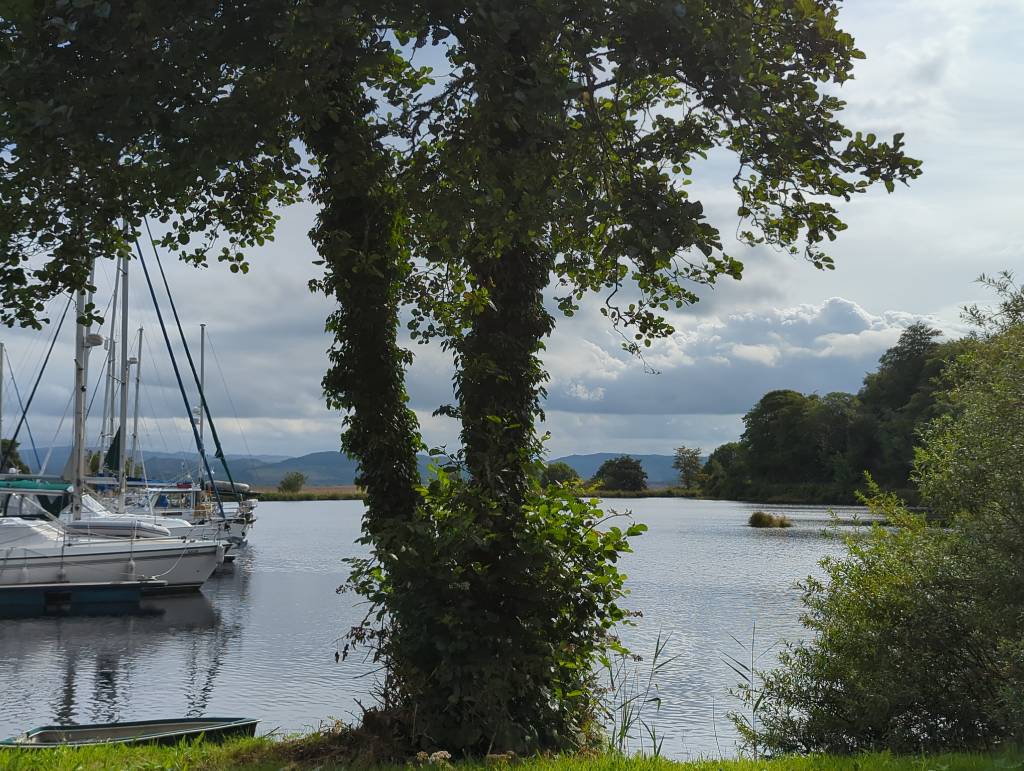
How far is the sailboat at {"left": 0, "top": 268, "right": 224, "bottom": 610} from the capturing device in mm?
30266

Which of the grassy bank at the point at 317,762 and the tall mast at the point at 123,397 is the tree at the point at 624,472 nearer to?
the tall mast at the point at 123,397

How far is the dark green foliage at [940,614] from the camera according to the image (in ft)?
33.9

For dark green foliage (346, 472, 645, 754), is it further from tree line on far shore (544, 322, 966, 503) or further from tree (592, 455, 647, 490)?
tree (592, 455, 647, 490)

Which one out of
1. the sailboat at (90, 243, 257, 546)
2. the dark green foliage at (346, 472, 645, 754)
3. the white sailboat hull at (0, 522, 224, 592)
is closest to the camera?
the dark green foliage at (346, 472, 645, 754)

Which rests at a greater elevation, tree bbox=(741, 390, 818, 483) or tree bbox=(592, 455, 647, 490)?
tree bbox=(741, 390, 818, 483)

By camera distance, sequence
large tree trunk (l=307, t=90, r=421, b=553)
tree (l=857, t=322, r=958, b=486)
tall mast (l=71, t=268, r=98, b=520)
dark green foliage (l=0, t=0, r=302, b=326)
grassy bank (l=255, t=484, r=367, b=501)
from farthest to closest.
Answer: grassy bank (l=255, t=484, r=367, b=501) → tree (l=857, t=322, r=958, b=486) → tall mast (l=71, t=268, r=98, b=520) → large tree trunk (l=307, t=90, r=421, b=553) → dark green foliage (l=0, t=0, r=302, b=326)

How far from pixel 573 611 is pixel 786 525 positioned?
6280 centimetres

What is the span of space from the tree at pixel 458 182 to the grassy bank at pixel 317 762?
907 millimetres

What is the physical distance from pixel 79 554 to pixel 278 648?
33.6ft

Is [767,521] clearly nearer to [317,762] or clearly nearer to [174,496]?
[174,496]

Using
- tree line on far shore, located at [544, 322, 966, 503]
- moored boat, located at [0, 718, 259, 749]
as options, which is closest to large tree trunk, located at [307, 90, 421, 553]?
moored boat, located at [0, 718, 259, 749]

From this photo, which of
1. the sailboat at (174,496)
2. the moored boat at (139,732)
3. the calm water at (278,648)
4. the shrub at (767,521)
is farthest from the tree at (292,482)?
the moored boat at (139,732)

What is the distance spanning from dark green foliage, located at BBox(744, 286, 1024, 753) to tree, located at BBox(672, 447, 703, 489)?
480 ft

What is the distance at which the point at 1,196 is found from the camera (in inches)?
333
